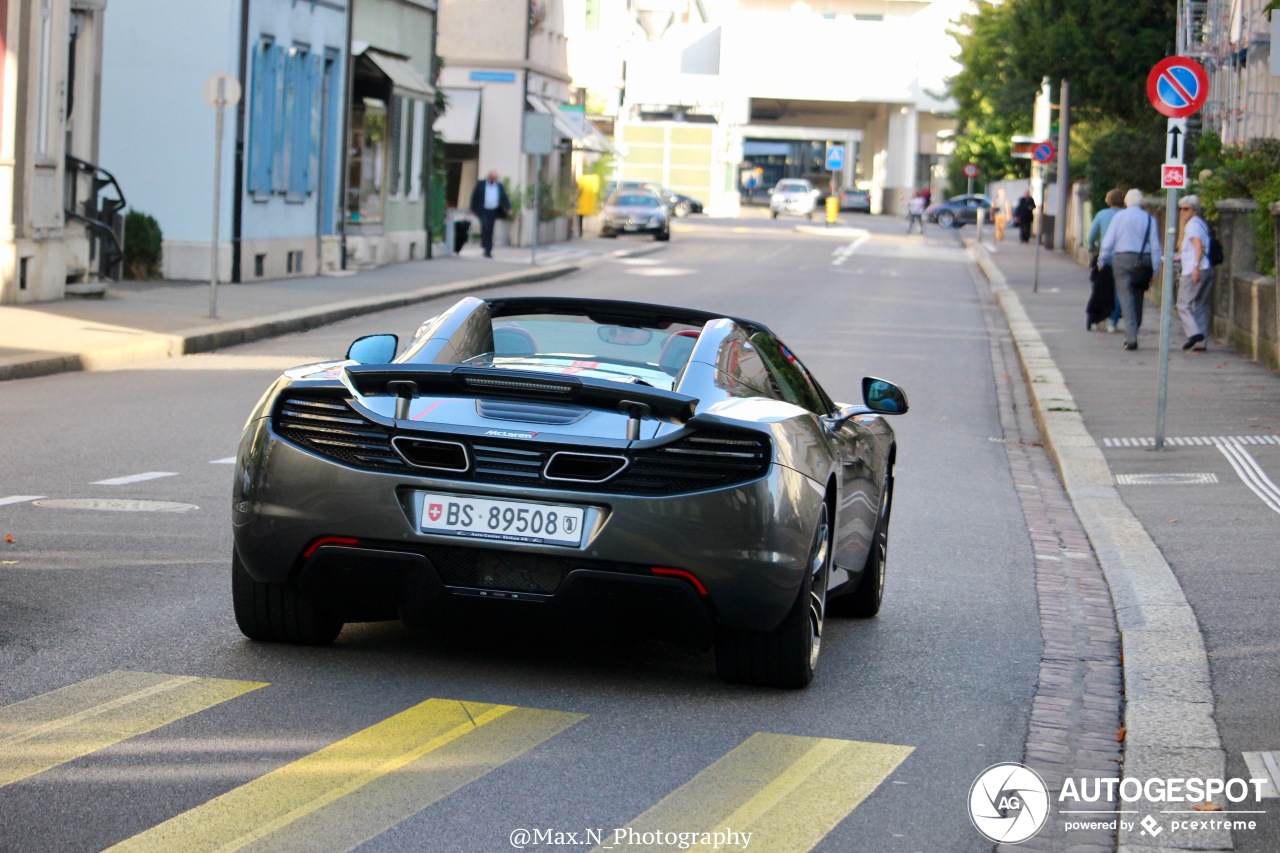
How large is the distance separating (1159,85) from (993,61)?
216 feet

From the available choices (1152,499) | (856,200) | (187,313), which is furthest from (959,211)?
(1152,499)

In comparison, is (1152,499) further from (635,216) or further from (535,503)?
(635,216)

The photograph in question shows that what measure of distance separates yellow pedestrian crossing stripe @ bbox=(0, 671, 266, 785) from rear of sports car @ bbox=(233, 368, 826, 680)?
20.4 inches

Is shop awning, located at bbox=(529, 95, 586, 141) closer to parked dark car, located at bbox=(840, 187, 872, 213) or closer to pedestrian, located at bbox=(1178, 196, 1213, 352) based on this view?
pedestrian, located at bbox=(1178, 196, 1213, 352)

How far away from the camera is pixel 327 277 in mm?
33062

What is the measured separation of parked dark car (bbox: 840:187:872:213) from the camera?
113 m

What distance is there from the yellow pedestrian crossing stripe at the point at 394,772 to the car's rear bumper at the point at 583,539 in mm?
424

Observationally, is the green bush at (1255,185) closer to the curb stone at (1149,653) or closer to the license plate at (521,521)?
the curb stone at (1149,653)

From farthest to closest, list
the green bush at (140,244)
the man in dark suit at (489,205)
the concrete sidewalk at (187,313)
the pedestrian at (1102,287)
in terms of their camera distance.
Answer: the man in dark suit at (489,205) → the green bush at (140,244) → the pedestrian at (1102,287) → the concrete sidewalk at (187,313)

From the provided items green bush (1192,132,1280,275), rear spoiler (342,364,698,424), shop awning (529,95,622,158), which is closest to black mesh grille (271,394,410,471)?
rear spoiler (342,364,698,424)

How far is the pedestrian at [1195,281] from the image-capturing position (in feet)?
75.3

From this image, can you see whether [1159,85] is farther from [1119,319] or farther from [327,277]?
[327,277]

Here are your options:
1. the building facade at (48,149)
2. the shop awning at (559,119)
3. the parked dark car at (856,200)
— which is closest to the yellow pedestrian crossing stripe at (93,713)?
the building facade at (48,149)

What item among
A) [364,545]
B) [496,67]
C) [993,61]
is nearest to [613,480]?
[364,545]
